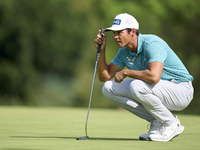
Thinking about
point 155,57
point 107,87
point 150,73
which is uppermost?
point 155,57

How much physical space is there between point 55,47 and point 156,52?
1493 centimetres

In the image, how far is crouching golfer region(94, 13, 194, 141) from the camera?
4.24 metres

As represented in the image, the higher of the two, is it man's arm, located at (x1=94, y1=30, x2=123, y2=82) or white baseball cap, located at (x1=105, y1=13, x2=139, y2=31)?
white baseball cap, located at (x1=105, y1=13, x2=139, y2=31)

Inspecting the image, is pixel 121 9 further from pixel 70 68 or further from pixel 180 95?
pixel 180 95

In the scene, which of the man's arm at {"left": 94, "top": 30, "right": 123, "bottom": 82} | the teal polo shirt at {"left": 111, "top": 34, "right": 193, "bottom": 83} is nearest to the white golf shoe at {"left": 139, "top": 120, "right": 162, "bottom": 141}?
the teal polo shirt at {"left": 111, "top": 34, "right": 193, "bottom": 83}

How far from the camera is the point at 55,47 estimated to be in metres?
18.9

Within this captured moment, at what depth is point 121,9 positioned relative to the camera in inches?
869

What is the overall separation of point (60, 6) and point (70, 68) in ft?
8.41

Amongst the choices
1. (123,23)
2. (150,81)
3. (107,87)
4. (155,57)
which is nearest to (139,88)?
(150,81)

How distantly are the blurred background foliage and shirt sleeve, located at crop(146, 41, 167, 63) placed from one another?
13.2 m

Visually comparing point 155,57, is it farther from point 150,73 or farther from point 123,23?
point 123,23

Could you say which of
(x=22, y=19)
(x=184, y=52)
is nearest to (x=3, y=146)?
(x=22, y=19)

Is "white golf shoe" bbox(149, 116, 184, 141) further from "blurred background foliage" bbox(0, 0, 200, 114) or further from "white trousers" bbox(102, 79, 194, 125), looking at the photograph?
"blurred background foliage" bbox(0, 0, 200, 114)

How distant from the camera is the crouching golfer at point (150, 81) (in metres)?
4.24
